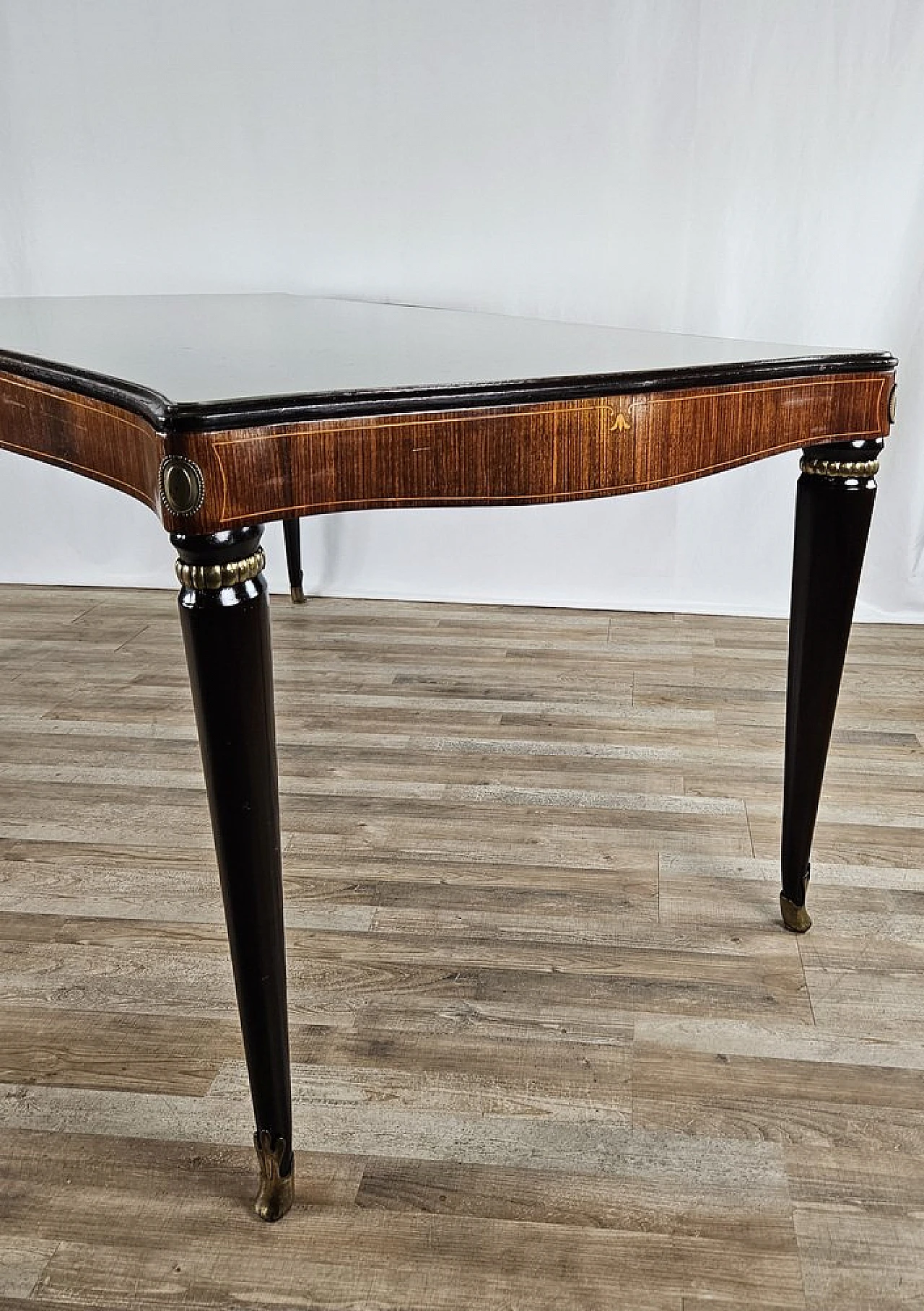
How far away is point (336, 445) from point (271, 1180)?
2.07 feet

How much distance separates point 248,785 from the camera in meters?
0.92

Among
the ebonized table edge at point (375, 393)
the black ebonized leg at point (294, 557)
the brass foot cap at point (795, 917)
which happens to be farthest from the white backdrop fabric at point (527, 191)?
the ebonized table edge at point (375, 393)

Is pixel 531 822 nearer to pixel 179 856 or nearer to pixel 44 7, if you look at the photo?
pixel 179 856

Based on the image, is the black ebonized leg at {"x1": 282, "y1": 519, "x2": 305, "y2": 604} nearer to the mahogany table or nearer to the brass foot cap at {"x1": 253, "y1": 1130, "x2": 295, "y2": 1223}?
the mahogany table

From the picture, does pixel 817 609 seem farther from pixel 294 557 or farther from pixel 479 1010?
pixel 294 557

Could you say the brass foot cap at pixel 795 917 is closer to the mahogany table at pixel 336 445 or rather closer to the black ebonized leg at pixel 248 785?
the mahogany table at pixel 336 445

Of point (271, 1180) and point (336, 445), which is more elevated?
point (336, 445)

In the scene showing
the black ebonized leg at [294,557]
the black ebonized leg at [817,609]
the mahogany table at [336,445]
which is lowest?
the black ebonized leg at [294,557]

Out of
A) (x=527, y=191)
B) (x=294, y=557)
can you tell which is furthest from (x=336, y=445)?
(x=527, y=191)

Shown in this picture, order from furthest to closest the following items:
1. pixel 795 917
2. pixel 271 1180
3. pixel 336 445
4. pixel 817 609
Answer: pixel 795 917 → pixel 817 609 → pixel 271 1180 → pixel 336 445

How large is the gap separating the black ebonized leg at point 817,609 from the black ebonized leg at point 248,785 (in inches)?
25.9

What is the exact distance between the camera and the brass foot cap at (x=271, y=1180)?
3.40 ft

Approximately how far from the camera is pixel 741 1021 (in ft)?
4.28

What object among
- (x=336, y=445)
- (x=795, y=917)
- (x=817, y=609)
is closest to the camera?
(x=336, y=445)
